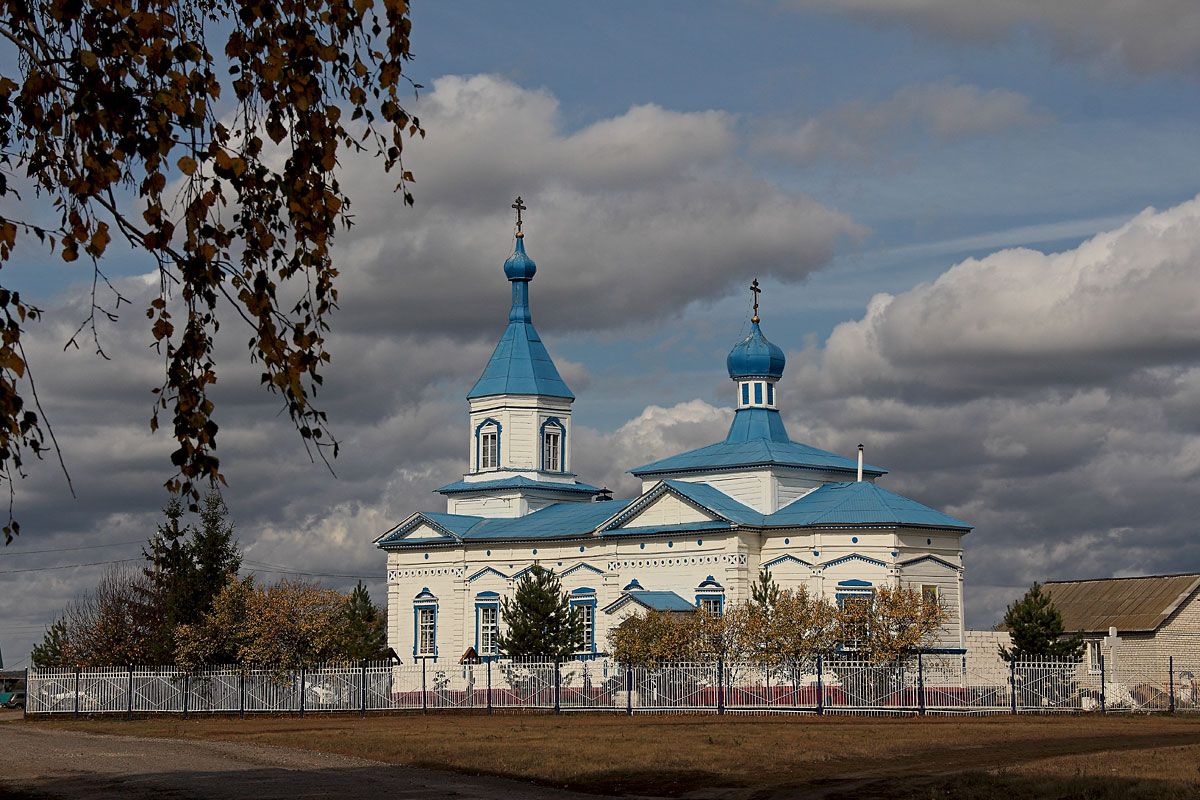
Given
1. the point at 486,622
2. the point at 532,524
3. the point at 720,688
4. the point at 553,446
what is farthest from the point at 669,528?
the point at 720,688

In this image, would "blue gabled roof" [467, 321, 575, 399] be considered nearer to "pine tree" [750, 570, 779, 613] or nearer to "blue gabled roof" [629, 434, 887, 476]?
"blue gabled roof" [629, 434, 887, 476]

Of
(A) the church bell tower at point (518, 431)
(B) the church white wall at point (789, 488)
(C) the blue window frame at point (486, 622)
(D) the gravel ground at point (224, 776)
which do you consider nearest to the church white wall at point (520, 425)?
(A) the church bell tower at point (518, 431)

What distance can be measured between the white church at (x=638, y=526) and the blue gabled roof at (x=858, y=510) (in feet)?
0.24

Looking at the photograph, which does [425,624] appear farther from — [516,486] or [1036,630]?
[1036,630]

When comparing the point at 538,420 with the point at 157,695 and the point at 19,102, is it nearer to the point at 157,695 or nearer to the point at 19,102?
the point at 157,695

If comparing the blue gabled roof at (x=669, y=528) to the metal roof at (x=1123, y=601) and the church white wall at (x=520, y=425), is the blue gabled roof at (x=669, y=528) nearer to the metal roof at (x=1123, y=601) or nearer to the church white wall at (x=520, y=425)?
the church white wall at (x=520, y=425)

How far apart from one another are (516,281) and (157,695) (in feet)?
77.8

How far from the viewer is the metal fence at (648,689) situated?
41.6 m

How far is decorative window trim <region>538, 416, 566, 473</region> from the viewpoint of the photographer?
207 ft

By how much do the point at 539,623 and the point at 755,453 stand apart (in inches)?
381

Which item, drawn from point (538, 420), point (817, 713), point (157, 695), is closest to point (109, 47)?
point (817, 713)

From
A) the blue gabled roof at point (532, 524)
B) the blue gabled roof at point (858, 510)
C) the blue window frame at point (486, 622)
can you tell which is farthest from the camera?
the blue window frame at point (486, 622)

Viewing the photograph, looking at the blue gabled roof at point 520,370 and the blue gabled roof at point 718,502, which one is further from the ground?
the blue gabled roof at point 520,370

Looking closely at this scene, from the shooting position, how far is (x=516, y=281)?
6475cm
